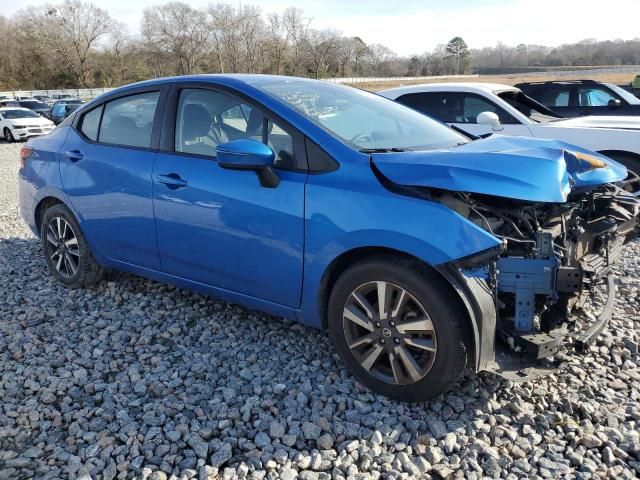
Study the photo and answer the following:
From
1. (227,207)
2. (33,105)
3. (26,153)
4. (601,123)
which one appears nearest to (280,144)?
(227,207)

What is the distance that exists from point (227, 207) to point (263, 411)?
3.85 feet

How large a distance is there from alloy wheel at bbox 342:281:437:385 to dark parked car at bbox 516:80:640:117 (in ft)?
26.8

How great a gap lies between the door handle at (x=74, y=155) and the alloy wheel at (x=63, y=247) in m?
0.54

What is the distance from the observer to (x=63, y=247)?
15.1 ft

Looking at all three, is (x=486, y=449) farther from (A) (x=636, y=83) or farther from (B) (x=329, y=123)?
(A) (x=636, y=83)

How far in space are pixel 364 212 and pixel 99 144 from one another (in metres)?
2.42

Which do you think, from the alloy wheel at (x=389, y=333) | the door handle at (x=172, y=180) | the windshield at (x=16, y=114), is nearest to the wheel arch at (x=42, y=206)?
the door handle at (x=172, y=180)

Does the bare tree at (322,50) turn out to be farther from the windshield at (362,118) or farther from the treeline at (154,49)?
the windshield at (362,118)

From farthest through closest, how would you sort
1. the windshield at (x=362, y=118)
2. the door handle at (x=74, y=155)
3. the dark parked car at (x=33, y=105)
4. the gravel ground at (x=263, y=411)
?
1. the dark parked car at (x=33, y=105)
2. the door handle at (x=74, y=155)
3. the windshield at (x=362, y=118)
4. the gravel ground at (x=263, y=411)

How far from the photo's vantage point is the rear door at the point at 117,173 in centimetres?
377

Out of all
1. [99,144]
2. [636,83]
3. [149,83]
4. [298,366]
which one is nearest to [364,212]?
[298,366]

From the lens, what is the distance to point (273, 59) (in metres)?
83.3

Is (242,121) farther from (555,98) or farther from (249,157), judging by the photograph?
(555,98)

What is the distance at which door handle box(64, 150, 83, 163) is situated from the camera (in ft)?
13.9
